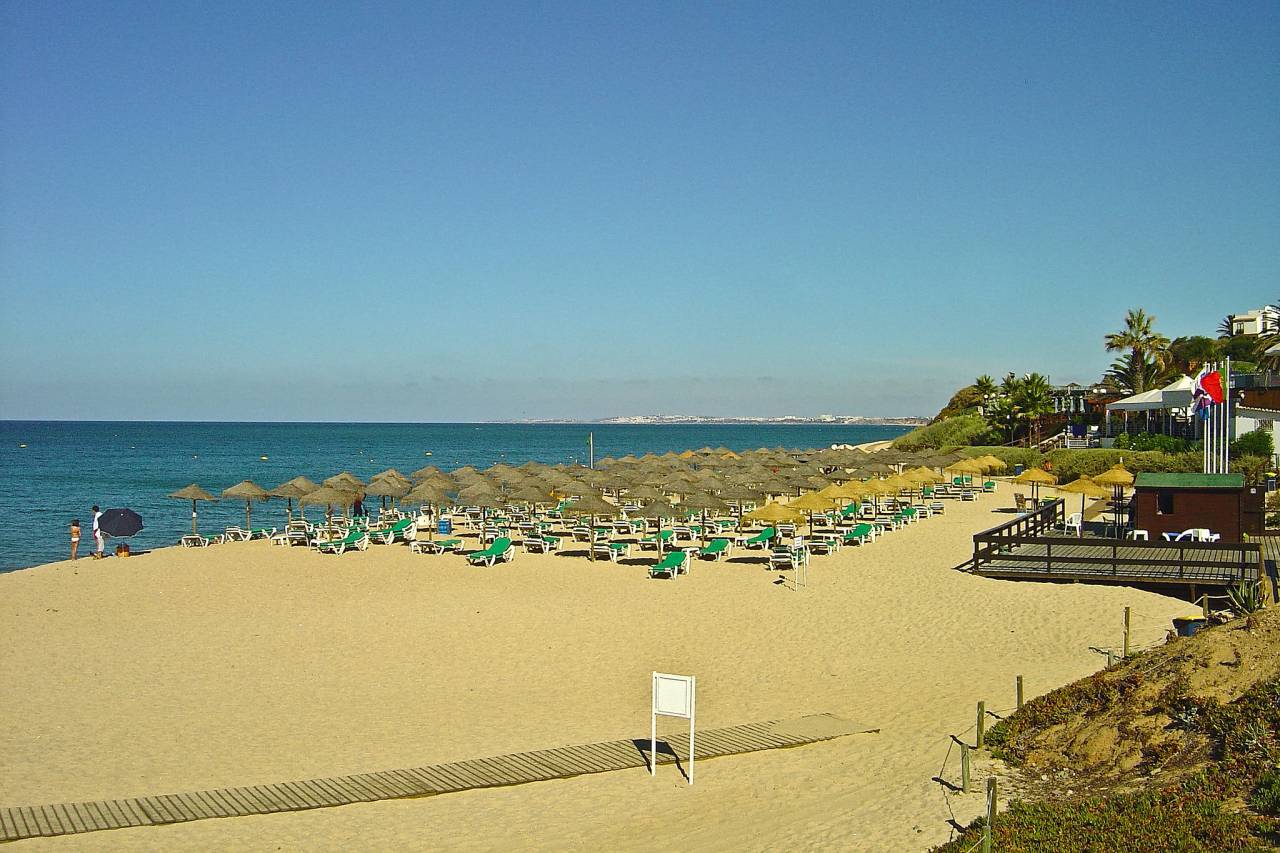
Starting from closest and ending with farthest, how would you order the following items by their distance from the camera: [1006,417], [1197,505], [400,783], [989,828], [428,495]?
[989,828] → [400,783] → [1197,505] → [428,495] → [1006,417]

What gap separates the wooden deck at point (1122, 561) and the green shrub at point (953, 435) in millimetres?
38327

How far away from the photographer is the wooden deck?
55.7 feet

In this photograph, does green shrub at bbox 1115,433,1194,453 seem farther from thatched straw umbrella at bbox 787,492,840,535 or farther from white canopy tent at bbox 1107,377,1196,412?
thatched straw umbrella at bbox 787,492,840,535

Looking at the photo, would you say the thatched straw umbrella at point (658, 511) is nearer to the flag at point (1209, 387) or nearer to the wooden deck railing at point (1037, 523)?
the wooden deck railing at point (1037, 523)

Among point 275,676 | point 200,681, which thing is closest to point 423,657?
point 275,676

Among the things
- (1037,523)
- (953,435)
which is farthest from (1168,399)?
(953,435)

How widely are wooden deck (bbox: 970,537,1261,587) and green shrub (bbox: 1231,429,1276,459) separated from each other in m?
15.6

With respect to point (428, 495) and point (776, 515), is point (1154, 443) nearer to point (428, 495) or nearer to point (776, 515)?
point (776, 515)

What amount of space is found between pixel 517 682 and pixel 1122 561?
1158 centimetres

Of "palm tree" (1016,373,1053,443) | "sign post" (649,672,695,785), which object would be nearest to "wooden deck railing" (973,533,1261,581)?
"sign post" (649,672,695,785)

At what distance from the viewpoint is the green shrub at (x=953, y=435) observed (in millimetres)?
59331

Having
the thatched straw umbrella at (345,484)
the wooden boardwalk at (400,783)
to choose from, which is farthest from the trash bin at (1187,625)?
the thatched straw umbrella at (345,484)

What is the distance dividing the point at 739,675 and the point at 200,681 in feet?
23.1

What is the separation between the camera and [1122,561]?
58.3ft
